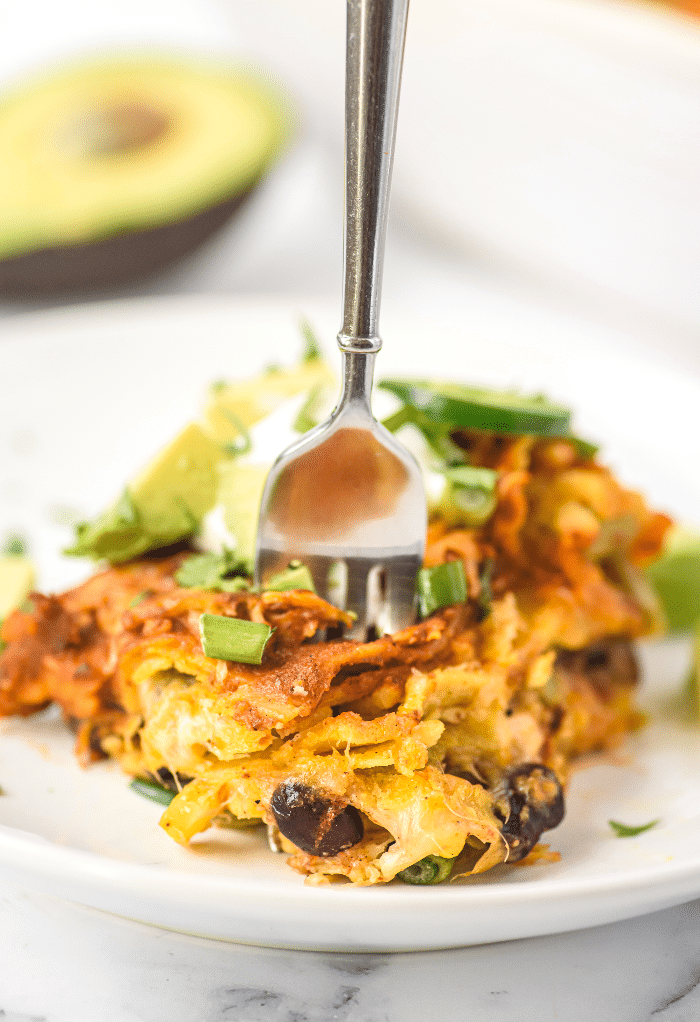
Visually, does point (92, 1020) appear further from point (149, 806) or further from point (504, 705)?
point (504, 705)

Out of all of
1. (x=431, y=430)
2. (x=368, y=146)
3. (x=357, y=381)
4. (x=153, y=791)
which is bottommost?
(x=153, y=791)

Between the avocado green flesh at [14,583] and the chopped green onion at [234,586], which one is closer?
the chopped green onion at [234,586]

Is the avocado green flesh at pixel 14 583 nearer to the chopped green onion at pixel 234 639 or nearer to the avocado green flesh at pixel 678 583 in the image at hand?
the chopped green onion at pixel 234 639

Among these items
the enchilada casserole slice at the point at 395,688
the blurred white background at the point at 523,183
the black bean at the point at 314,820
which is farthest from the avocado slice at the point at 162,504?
the blurred white background at the point at 523,183

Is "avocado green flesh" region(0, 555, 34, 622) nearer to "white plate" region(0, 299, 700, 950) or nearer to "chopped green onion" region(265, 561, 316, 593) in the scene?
"white plate" region(0, 299, 700, 950)

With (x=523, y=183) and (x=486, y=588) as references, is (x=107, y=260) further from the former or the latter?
(x=486, y=588)

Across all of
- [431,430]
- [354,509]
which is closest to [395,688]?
[354,509]
